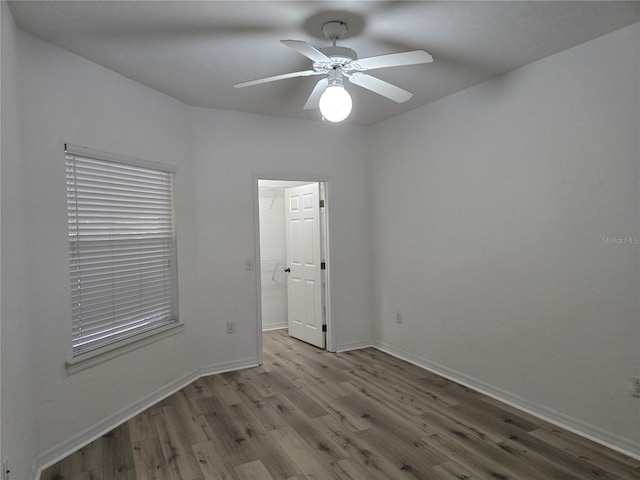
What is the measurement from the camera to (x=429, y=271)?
4.05 meters

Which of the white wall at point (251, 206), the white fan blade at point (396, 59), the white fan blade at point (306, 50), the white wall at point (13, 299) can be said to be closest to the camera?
the white wall at point (13, 299)

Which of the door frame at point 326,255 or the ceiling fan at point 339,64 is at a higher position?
the ceiling fan at point 339,64

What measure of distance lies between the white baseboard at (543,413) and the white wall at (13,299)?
3270 mm

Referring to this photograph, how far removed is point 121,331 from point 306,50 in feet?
8.18

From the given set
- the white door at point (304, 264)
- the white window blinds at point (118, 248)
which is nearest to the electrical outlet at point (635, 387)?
the white door at point (304, 264)

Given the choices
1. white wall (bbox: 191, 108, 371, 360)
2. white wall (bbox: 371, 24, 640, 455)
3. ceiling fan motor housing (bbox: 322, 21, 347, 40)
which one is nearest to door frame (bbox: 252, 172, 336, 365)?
white wall (bbox: 191, 108, 371, 360)

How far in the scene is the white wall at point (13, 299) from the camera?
1858 mm

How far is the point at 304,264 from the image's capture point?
5137mm

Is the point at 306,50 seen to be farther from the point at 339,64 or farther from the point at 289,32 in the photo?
the point at 289,32

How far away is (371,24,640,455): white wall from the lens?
8.33ft

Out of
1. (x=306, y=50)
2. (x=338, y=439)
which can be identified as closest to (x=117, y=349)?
(x=338, y=439)

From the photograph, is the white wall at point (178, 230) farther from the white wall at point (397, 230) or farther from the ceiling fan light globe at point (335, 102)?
the ceiling fan light globe at point (335, 102)

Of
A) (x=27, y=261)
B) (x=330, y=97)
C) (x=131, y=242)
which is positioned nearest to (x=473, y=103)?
(x=330, y=97)

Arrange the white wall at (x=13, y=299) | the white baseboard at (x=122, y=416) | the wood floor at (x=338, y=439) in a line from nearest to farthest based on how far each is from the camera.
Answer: the white wall at (x=13, y=299), the wood floor at (x=338, y=439), the white baseboard at (x=122, y=416)
